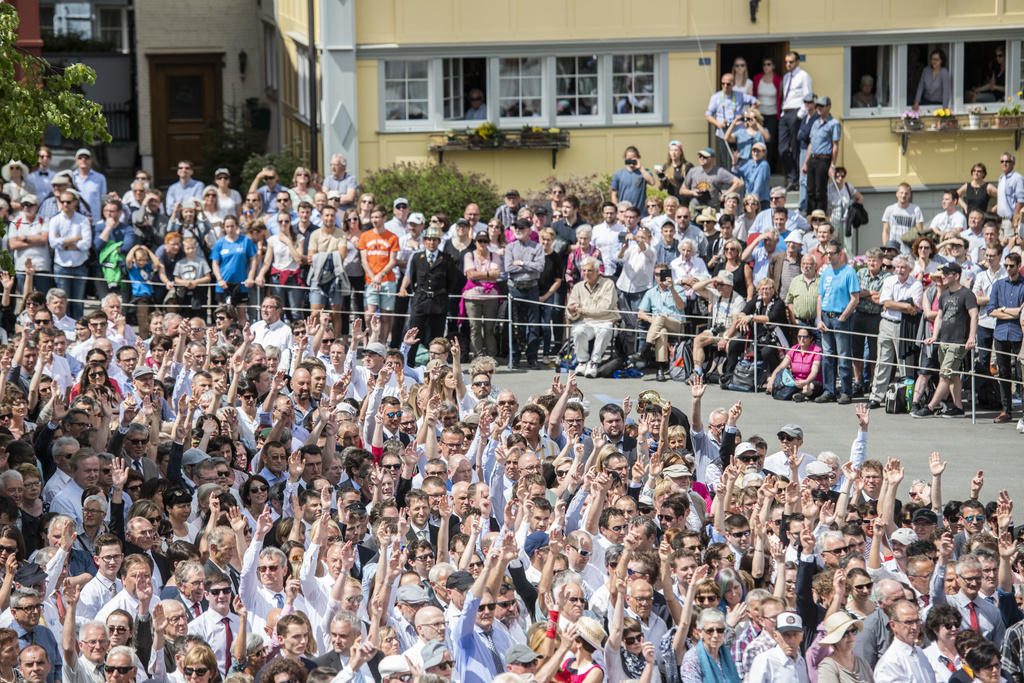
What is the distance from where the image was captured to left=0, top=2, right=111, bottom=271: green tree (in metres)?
13.4

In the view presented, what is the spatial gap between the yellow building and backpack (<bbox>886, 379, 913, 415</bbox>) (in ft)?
26.9

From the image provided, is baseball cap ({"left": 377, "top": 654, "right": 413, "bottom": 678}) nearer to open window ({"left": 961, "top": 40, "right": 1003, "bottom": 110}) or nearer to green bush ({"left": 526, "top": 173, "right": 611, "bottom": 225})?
green bush ({"left": 526, "top": 173, "right": 611, "bottom": 225})

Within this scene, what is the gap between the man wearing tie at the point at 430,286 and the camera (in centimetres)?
1969

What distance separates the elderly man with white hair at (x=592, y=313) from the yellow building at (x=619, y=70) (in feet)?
21.9

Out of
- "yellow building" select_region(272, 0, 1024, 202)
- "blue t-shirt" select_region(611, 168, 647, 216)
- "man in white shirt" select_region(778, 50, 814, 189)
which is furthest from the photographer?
"yellow building" select_region(272, 0, 1024, 202)

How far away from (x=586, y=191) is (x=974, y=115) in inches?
241

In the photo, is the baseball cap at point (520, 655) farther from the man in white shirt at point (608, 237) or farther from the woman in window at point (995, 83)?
the woman in window at point (995, 83)

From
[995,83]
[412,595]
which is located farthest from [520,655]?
[995,83]

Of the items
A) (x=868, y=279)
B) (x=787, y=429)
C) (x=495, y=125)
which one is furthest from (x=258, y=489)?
(x=495, y=125)

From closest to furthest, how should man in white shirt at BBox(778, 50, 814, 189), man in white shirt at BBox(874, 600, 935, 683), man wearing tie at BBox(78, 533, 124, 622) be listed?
man in white shirt at BBox(874, 600, 935, 683) < man wearing tie at BBox(78, 533, 124, 622) < man in white shirt at BBox(778, 50, 814, 189)

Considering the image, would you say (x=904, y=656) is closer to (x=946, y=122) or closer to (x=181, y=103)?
(x=946, y=122)

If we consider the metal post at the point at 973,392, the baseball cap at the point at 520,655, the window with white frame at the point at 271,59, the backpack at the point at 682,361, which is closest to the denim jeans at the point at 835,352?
the metal post at the point at 973,392

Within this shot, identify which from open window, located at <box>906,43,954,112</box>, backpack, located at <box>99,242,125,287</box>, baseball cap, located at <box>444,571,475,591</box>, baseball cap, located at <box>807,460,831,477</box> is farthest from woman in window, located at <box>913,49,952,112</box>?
baseball cap, located at <box>444,571,475,591</box>

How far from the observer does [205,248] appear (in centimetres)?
2081
